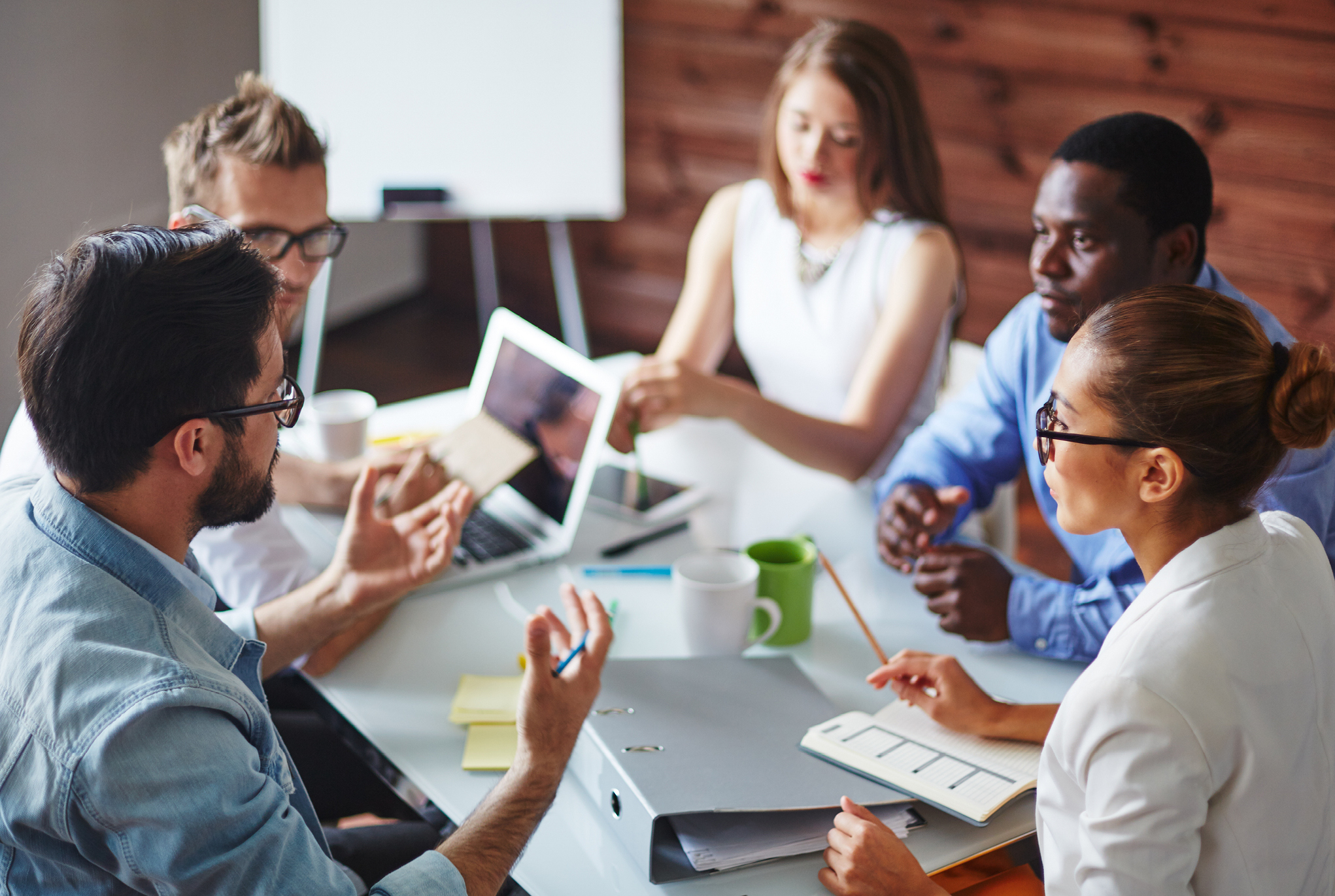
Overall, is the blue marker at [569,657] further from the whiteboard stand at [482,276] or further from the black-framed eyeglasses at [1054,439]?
the whiteboard stand at [482,276]

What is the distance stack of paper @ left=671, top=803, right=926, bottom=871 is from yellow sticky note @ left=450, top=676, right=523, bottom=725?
248mm

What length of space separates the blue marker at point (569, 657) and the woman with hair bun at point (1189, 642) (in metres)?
0.30

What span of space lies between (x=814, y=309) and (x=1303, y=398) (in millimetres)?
1298

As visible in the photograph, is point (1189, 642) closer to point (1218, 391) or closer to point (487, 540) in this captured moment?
point (1218, 391)

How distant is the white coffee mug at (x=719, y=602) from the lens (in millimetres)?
1229

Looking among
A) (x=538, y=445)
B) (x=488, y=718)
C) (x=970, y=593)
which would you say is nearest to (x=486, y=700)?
(x=488, y=718)

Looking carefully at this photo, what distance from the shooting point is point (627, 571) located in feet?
4.82

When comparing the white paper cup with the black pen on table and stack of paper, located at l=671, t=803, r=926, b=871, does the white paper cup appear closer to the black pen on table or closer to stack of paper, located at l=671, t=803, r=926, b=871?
the black pen on table

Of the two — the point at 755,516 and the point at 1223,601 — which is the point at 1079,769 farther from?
the point at 755,516

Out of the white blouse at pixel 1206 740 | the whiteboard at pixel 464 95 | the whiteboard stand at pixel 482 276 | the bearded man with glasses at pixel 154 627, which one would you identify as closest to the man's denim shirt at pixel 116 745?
the bearded man with glasses at pixel 154 627

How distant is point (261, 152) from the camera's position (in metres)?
1.49

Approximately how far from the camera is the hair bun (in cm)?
88

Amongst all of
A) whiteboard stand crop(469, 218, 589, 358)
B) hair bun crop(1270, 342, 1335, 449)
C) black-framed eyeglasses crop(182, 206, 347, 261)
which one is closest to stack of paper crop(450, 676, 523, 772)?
black-framed eyeglasses crop(182, 206, 347, 261)

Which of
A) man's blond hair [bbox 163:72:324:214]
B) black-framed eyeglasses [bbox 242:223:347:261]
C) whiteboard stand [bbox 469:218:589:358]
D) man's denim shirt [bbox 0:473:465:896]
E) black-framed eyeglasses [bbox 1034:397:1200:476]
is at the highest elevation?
man's blond hair [bbox 163:72:324:214]
